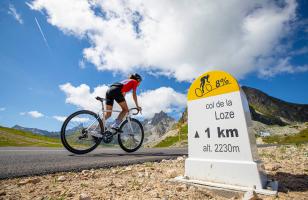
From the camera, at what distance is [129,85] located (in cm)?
923

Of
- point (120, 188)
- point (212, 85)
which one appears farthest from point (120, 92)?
point (120, 188)

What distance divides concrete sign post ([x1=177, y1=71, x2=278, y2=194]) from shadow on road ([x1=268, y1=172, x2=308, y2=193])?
0.36 metres

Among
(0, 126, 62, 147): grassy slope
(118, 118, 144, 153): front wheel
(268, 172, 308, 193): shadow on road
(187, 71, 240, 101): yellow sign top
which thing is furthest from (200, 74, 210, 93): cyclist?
(0, 126, 62, 147): grassy slope

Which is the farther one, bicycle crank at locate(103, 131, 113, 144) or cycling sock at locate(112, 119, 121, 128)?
A: cycling sock at locate(112, 119, 121, 128)

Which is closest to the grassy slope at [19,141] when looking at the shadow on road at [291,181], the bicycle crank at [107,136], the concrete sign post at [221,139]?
the bicycle crank at [107,136]

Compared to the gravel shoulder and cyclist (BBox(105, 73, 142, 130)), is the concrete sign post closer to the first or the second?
the gravel shoulder

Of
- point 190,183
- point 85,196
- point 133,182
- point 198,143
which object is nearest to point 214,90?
point 198,143

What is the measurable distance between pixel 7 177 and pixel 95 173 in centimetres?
169

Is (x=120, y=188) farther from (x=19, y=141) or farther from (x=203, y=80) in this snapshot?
(x=19, y=141)

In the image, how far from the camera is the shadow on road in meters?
3.86

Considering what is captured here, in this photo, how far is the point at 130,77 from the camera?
954 cm

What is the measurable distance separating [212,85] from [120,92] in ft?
16.5

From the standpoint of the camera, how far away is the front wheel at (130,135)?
372 inches

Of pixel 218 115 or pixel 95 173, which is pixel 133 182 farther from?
pixel 218 115
